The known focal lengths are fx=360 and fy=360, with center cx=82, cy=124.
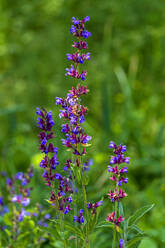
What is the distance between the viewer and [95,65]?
3783 millimetres

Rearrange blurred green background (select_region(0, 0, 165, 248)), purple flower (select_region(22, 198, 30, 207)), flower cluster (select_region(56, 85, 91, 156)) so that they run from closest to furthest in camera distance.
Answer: flower cluster (select_region(56, 85, 91, 156)) → purple flower (select_region(22, 198, 30, 207)) → blurred green background (select_region(0, 0, 165, 248))

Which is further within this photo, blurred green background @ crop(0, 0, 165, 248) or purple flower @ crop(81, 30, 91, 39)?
blurred green background @ crop(0, 0, 165, 248)

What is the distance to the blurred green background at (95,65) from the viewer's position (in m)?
3.39

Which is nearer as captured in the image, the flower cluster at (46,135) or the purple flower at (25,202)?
the flower cluster at (46,135)

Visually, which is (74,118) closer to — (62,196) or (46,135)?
(46,135)

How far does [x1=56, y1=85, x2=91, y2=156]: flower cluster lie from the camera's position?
3.86ft

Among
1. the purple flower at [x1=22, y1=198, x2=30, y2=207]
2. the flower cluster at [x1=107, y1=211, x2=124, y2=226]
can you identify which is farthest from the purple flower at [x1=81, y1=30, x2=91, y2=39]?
the purple flower at [x1=22, y1=198, x2=30, y2=207]

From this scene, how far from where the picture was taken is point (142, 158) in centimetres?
295

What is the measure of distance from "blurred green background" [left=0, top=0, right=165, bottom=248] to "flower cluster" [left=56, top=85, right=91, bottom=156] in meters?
1.89

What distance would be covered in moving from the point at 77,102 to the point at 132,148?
6.48ft

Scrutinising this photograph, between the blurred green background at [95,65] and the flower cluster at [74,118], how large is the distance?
1.89m

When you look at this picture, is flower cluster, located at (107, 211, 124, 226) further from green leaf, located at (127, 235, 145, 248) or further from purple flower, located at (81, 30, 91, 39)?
purple flower, located at (81, 30, 91, 39)

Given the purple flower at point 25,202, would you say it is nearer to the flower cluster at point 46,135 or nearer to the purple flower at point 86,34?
the flower cluster at point 46,135

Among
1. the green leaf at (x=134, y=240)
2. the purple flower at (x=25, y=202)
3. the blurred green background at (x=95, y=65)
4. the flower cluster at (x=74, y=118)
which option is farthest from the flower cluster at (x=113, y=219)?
the blurred green background at (x=95, y=65)
